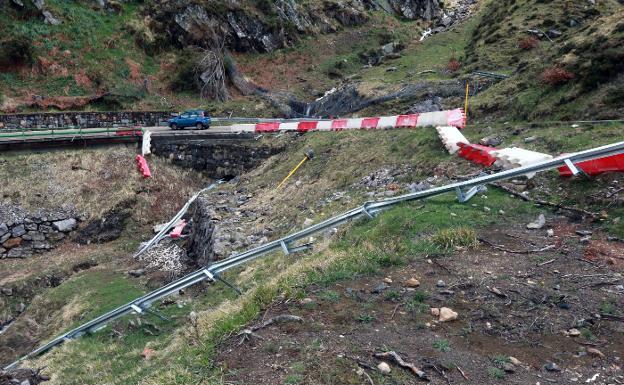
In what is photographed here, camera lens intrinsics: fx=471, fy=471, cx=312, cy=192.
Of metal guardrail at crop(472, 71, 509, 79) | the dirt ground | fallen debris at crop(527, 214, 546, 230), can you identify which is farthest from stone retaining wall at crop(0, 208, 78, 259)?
metal guardrail at crop(472, 71, 509, 79)

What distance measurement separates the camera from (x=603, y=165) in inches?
391

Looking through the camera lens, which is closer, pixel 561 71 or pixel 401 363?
pixel 401 363

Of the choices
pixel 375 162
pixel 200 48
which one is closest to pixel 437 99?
pixel 375 162

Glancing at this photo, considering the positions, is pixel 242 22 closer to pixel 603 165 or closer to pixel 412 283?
pixel 603 165

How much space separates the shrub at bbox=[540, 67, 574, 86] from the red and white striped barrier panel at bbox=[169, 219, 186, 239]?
16.3m

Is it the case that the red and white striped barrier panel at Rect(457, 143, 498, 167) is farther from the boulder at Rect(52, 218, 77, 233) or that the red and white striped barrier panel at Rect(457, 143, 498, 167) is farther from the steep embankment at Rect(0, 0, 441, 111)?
the steep embankment at Rect(0, 0, 441, 111)

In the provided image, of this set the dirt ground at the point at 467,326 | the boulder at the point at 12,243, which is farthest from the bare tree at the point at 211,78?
the dirt ground at the point at 467,326

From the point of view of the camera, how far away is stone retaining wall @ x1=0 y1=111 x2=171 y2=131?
29906mm

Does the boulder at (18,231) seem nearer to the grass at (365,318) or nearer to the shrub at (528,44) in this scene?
the grass at (365,318)

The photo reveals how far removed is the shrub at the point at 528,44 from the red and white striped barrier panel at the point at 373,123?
403 inches

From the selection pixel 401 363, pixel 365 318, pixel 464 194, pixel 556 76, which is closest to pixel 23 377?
pixel 365 318

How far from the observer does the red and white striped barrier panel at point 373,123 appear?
1865 cm

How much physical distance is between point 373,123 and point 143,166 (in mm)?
12620

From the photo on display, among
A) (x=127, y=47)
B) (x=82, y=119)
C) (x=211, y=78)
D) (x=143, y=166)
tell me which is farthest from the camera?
(x=127, y=47)
